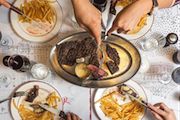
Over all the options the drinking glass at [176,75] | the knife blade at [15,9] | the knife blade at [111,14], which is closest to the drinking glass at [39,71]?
the knife blade at [15,9]

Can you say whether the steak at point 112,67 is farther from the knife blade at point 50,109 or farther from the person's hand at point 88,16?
the knife blade at point 50,109

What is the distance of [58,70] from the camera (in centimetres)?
160

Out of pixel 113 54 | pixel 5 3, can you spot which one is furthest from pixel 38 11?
pixel 113 54

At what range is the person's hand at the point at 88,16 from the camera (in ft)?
4.73

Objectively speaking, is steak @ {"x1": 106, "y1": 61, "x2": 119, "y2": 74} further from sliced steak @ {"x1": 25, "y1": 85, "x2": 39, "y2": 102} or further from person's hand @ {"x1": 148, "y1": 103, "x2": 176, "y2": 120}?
sliced steak @ {"x1": 25, "y1": 85, "x2": 39, "y2": 102}

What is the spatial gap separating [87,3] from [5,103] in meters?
0.54

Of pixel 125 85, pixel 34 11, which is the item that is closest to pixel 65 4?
pixel 34 11

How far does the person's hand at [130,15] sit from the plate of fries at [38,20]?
263 mm

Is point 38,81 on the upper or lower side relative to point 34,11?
lower

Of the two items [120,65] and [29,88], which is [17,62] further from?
[120,65]

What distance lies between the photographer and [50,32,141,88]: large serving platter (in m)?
1.58

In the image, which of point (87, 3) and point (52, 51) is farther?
point (52, 51)

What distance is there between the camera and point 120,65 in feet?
5.28

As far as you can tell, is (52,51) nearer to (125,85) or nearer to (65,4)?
(65,4)
